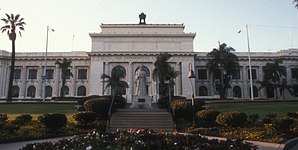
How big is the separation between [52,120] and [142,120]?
289 inches

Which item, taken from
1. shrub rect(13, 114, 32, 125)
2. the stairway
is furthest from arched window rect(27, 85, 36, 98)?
shrub rect(13, 114, 32, 125)

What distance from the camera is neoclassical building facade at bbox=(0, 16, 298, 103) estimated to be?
2124 inches

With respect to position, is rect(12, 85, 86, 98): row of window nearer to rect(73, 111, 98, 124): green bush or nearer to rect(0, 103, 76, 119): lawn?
rect(0, 103, 76, 119): lawn

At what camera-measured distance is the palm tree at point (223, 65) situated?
165ft

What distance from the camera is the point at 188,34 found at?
180 feet

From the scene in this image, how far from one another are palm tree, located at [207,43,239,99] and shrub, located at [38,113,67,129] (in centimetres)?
3810

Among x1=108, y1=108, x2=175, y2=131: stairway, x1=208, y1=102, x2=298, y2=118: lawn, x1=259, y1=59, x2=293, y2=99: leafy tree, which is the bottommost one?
x1=108, y1=108, x2=175, y2=131: stairway

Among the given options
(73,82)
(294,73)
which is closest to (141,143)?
(73,82)

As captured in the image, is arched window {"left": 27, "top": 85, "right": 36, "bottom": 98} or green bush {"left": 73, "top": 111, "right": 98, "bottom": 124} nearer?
green bush {"left": 73, "top": 111, "right": 98, "bottom": 124}

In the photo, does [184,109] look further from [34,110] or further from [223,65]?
[223,65]

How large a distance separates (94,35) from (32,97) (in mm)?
19755

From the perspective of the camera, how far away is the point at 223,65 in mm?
50844

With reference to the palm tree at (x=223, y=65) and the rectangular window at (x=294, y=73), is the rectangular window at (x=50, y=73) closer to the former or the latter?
the palm tree at (x=223, y=65)

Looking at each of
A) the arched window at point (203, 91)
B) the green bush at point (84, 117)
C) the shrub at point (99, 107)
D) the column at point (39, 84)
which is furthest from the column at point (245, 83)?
the green bush at point (84, 117)
